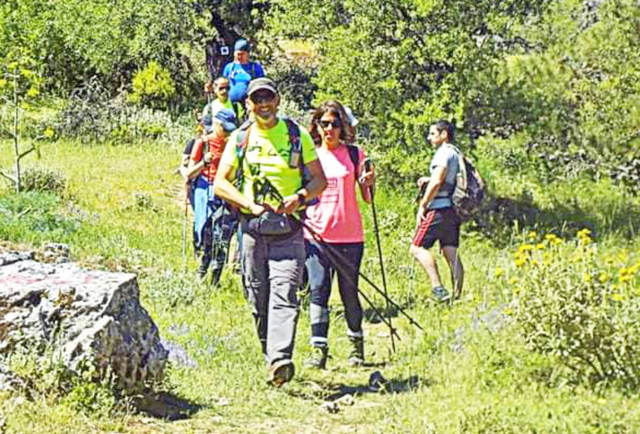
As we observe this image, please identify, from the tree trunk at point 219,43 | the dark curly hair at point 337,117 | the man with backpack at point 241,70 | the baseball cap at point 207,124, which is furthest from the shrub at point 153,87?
the dark curly hair at point 337,117

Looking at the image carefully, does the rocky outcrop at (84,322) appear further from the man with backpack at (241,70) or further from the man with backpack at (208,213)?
the man with backpack at (241,70)

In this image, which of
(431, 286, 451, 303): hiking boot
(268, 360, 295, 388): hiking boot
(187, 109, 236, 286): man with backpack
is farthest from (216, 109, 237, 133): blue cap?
(268, 360, 295, 388): hiking boot

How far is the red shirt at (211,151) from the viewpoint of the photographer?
8.97 meters

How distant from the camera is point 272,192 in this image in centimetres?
641

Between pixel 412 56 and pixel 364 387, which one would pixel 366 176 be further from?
pixel 412 56

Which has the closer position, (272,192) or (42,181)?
(272,192)

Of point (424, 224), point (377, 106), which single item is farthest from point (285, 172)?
point (377, 106)

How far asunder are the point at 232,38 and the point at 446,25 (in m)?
8.43

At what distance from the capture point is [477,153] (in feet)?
48.1

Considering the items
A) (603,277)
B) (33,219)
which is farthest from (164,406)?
Result: (33,219)

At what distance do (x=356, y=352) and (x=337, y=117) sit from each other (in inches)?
60.7

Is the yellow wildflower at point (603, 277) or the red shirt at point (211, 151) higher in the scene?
the red shirt at point (211, 151)

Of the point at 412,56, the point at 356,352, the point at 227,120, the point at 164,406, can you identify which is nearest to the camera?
the point at 164,406

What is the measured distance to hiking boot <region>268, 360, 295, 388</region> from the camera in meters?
6.17
